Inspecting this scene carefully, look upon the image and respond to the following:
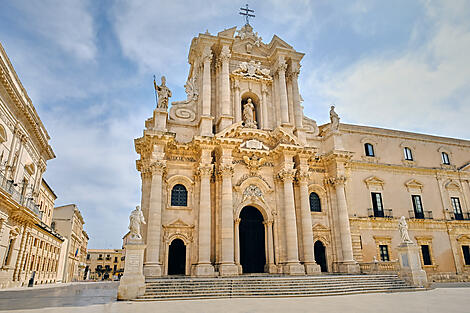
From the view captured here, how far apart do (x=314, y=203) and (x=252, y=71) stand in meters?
11.2

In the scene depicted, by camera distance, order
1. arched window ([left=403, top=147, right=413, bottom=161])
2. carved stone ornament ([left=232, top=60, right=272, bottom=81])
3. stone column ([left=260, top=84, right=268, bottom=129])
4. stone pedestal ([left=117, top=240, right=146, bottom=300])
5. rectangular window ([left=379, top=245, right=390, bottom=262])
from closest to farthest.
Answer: stone pedestal ([left=117, top=240, right=146, bottom=300]) → stone column ([left=260, top=84, right=268, bottom=129]) → rectangular window ([left=379, top=245, right=390, bottom=262]) → carved stone ornament ([left=232, top=60, right=272, bottom=81]) → arched window ([left=403, top=147, right=413, bottom=161])

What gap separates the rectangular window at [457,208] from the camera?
2931cm

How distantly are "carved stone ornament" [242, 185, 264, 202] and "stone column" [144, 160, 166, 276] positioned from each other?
5661 millimetres

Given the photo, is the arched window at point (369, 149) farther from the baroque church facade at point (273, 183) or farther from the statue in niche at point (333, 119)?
the statue in niche at point (333, 119)

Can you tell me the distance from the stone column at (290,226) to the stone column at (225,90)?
17.0ft

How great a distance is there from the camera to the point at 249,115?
25.0 meters

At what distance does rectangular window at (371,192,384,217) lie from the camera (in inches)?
1057

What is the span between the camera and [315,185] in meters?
25.0

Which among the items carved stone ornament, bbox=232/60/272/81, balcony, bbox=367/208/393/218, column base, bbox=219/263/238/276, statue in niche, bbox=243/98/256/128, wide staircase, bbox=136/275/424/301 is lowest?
wide staircase, bbox=136/275/424/301

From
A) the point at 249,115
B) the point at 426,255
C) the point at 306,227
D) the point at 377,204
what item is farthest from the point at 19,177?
the point at 426,255

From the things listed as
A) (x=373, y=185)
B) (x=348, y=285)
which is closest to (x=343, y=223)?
(x=373, y=185)

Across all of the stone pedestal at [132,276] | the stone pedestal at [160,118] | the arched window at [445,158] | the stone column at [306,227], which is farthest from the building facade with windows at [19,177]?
the arched window at [445,158]

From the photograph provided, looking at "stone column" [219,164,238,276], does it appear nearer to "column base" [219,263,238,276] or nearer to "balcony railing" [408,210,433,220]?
"column base" [219,263,238,276]

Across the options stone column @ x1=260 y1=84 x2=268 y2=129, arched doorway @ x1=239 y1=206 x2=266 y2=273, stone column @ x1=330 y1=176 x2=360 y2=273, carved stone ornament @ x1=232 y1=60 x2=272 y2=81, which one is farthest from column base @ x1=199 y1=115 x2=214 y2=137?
stone column @ x1=330 y1=176 x2=360 y2=273
